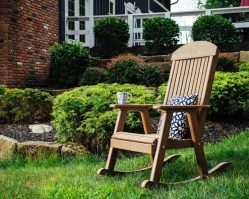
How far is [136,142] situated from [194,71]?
3.71 feet

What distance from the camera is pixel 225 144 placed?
5.75m

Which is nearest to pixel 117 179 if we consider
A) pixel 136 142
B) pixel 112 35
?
pixel 136 142

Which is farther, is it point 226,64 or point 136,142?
point 226,64

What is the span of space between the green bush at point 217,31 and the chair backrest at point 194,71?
6.95 meters

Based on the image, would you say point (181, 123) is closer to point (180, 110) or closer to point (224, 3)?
point (180, 110)

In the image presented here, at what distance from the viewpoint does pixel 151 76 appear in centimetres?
942

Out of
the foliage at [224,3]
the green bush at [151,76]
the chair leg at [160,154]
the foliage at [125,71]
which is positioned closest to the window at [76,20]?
the foliage at [125,71]

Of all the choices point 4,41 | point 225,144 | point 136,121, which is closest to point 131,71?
point 4,41

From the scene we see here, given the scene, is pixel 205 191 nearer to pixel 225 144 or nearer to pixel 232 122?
pixel 225 144

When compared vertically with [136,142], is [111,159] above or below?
below

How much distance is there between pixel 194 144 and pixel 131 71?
5378 mm

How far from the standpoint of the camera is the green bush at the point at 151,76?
9.41 metres

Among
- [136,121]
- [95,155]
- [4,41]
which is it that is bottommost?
[95,155]

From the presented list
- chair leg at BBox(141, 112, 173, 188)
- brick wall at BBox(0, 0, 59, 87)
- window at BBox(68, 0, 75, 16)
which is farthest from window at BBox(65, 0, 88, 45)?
chair leg at BBox(141, 112, 173, 188)
